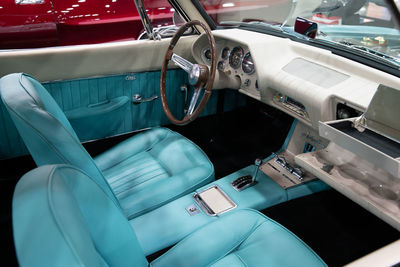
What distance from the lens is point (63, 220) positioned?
1.87 ft

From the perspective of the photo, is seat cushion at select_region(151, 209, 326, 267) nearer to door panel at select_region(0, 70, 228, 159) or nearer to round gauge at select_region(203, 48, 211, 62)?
door panel at select_region(0, 70, 228, 159)

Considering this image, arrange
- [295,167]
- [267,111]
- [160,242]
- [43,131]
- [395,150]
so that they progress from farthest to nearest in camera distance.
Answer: [267,111]
[295,167]
[160,242]
[395,150]
[43,131]

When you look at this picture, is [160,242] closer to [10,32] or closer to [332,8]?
[332,8]

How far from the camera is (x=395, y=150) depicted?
1190 millimetres

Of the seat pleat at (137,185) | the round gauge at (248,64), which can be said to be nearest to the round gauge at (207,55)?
the round gauge at (248,64)

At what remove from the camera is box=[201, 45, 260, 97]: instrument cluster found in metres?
2.09

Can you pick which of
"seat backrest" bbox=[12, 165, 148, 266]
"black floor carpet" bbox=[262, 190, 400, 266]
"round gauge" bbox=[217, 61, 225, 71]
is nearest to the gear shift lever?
"black floor carpet" bbox=[262, 190, 400, 266]

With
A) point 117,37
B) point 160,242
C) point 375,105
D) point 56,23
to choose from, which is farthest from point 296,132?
point 56,23

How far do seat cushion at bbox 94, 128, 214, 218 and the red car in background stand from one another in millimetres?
994

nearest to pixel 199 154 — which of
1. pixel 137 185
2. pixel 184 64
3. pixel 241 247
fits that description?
pixel 137 185

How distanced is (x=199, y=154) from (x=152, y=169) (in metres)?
0.25

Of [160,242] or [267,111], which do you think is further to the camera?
[267,111]

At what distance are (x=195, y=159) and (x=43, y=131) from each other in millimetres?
954

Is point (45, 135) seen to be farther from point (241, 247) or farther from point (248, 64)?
point (248, 64)
